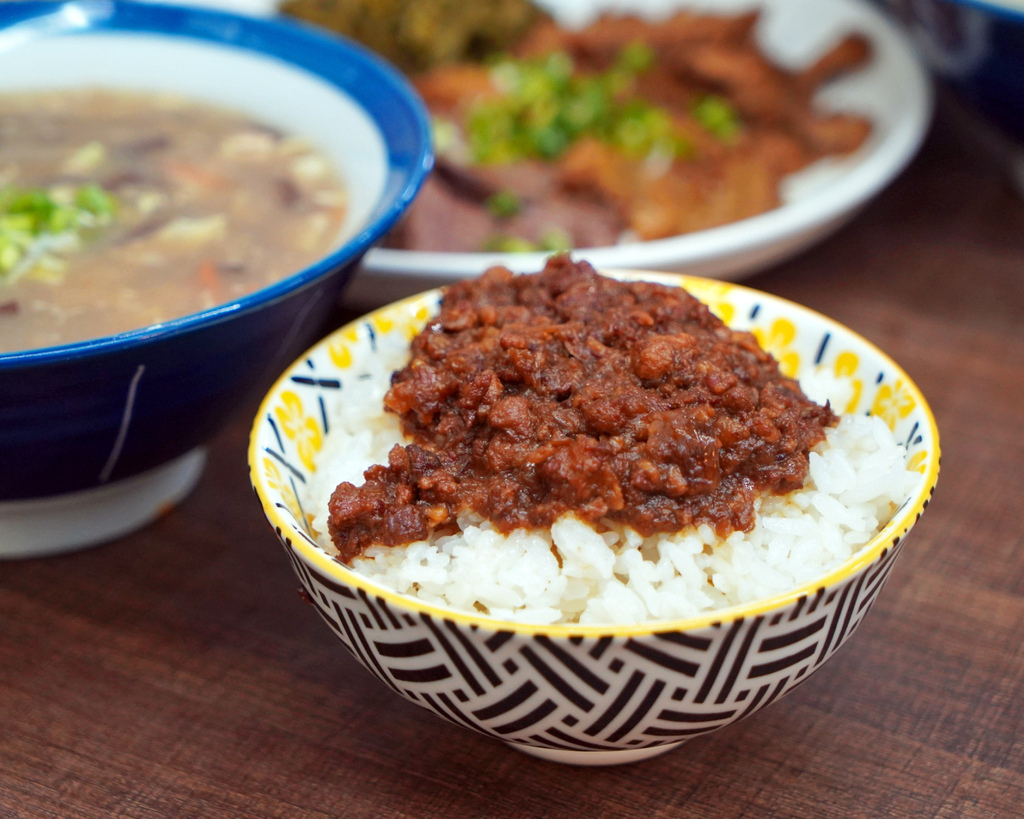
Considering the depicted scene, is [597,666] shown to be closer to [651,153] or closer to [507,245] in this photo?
[507,245]

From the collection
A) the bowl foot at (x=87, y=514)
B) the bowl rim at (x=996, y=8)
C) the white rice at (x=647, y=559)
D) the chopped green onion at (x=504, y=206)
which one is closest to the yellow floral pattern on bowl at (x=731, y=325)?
the white rice at (x=647, y=559)

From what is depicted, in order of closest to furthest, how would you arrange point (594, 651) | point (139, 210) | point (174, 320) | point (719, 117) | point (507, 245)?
1. point (594, 651)
2. point (174, 320)
3. point (139, 210)
4. point (507, 245)
5. point (719, 117)

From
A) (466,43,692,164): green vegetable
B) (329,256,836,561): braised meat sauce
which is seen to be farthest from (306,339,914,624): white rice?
(466,43,692,164): green vegetable

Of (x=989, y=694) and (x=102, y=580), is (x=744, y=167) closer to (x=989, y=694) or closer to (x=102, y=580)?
(x=989, y=694)

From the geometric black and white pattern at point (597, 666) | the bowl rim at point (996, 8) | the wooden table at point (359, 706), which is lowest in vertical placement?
the wooden table at point (359, 706)

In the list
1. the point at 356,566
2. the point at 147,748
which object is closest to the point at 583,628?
the point at 356,566

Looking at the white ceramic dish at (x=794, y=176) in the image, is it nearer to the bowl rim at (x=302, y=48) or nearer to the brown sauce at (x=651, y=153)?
the brown sauce at (x=651, y=153)

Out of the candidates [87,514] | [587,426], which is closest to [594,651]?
[587,426]
